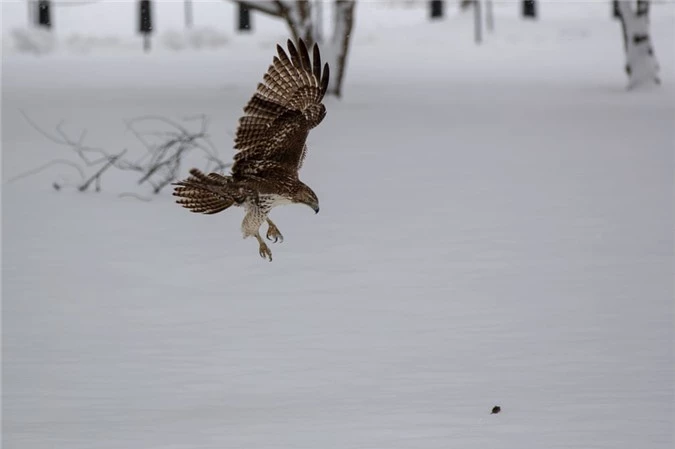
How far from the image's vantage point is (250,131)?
5113 millimetres

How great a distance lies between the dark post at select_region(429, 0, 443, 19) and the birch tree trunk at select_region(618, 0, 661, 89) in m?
14.8

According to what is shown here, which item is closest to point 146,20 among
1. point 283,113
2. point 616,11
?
point 616,11

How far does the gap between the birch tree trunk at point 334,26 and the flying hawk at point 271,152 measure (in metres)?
13.1

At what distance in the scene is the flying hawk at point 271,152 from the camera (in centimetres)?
479

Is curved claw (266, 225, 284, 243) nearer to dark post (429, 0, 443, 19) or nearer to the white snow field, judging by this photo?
the white snow field

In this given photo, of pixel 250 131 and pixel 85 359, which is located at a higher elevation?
pixel 250 131

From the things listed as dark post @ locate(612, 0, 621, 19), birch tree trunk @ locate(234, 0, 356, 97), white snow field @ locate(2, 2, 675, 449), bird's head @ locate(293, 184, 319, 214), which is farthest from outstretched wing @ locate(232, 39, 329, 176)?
dark post @ locate(612, 0, 621, 19)

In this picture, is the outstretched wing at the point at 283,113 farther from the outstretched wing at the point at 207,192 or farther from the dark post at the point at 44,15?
the dark post at the point at 44,15

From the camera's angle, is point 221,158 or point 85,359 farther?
point 221,158

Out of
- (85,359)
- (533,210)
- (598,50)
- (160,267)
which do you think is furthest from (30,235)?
(598,50)

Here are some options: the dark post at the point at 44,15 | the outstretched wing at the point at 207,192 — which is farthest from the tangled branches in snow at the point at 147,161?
the dark post at the point at 44,15

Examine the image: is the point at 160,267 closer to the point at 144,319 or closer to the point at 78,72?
the point at 144,319

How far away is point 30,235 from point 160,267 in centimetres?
152

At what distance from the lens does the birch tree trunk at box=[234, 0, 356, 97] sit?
18578 millimetres
